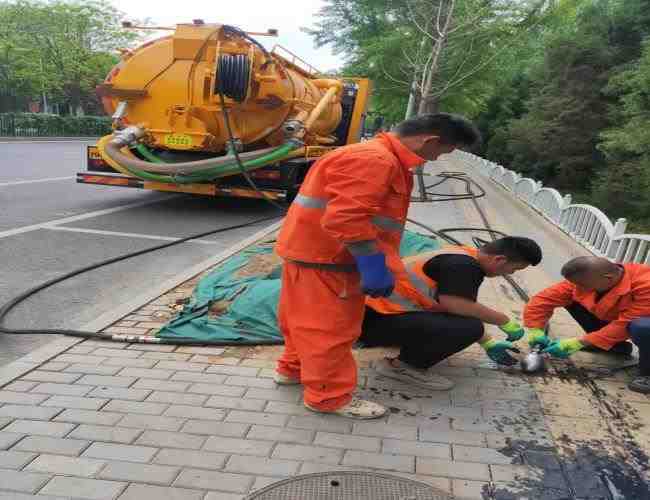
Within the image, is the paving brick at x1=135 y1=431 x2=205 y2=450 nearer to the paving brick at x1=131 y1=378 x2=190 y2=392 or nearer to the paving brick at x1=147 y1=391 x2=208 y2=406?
the paving brick at x1=147 y1=391 x2=208 y2=406

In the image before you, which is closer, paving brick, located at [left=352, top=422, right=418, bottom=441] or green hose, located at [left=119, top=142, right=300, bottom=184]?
paving brick, located at [left=352, top=422, right=418, bottom=441]

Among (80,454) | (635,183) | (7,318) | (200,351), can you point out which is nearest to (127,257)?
(7,318)

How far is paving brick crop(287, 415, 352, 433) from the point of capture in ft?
8.77

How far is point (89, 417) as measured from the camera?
2.67m

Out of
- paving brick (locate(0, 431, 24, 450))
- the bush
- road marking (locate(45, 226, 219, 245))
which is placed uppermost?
paving brick (locate(0, 431, 24, 450))

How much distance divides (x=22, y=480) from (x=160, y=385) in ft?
2.95

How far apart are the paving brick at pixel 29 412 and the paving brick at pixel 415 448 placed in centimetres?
156

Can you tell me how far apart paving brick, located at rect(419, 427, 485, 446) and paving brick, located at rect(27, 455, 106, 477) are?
1.42 meters

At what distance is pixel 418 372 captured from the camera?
3.17m

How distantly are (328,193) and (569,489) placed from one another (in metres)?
1.57

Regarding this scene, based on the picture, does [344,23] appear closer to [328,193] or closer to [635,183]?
[635,183]

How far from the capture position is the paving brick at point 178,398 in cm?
286

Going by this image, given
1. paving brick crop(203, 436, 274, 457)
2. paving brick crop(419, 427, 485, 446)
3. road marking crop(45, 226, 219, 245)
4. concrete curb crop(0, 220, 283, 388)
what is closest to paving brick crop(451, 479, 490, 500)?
paving brick crop(419, 427, 485, 446)

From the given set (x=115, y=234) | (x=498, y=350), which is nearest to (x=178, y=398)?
(x=498, y=350)
